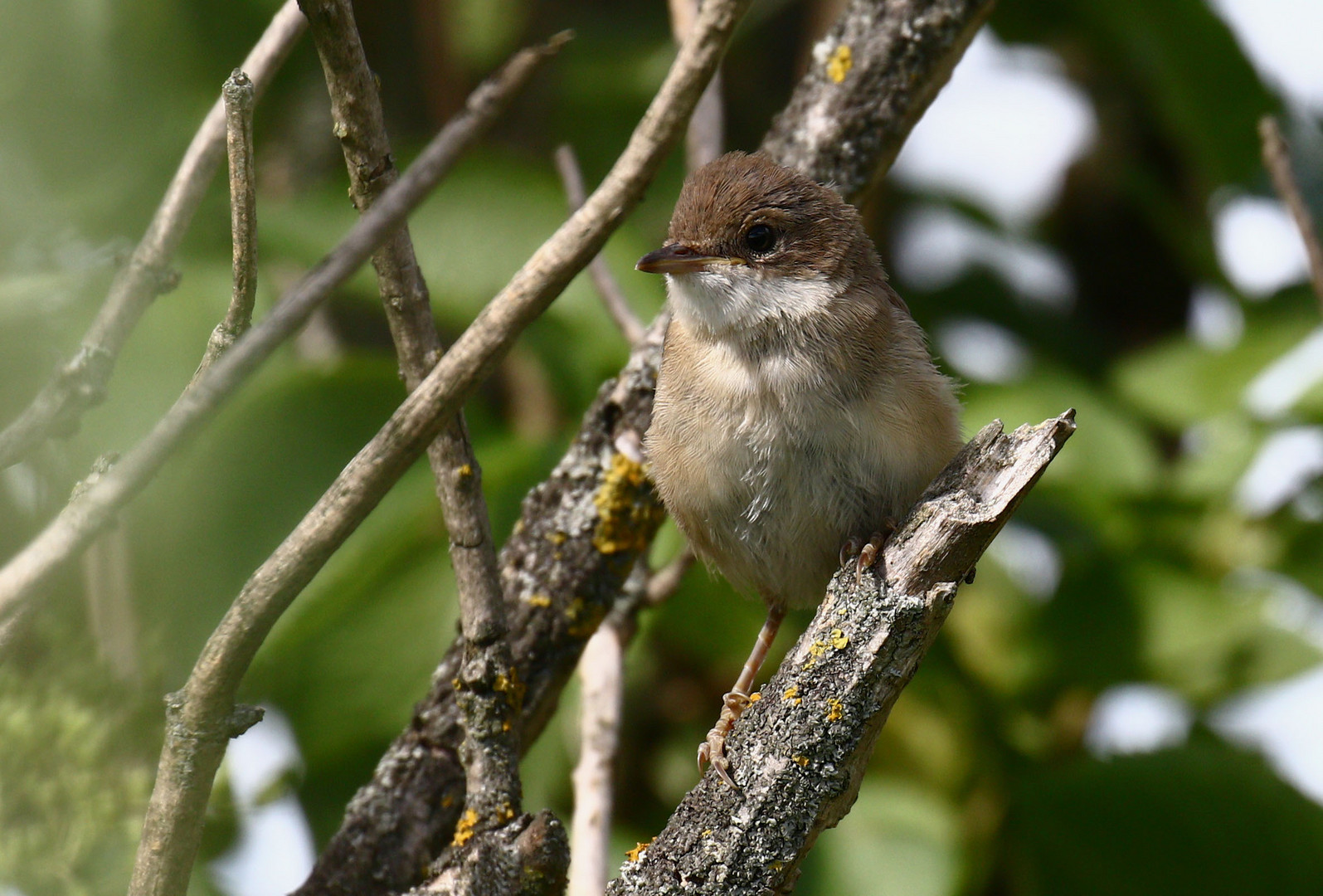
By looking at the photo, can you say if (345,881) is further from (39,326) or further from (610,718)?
(39,326)

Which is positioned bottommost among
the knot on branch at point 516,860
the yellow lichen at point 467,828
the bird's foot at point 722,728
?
Answer: the knot on branch at point 516,860

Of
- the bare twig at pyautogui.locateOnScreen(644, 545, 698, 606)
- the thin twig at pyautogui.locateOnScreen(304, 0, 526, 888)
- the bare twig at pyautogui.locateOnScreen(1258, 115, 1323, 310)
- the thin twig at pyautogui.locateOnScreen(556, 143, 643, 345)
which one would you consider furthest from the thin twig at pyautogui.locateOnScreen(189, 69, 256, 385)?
the bare twig at pyautogui.locateOnScreen(1258, 115, 1323, 310)

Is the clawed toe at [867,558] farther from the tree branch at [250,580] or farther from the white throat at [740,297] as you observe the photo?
the tree branch at [250,580]

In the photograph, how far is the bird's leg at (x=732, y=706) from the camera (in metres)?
2.24

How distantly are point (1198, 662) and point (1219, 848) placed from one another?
0.77 metres

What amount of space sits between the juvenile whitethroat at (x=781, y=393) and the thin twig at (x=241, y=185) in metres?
1.19

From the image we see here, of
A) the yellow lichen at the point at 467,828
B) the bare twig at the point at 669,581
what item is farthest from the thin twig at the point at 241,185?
the bare twig at the point at 669,581

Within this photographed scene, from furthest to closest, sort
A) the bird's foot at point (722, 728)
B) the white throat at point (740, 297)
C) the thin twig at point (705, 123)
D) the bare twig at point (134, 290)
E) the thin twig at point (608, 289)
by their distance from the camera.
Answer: the thin twig at point (705, 123)
the thin twig at point (608, 289)
the white throat at point (740, 297)
the bird's foot at point (722, 728)
the bare twig at point (134, 290)

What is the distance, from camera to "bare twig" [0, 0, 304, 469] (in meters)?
1.90

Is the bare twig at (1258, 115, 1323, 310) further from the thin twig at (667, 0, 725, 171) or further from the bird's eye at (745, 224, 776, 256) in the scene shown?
the thin twig at (667, 0, 725, 171)

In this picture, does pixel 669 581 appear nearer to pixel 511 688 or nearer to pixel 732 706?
pixel 732 706

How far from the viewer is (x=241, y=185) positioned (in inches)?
71.7

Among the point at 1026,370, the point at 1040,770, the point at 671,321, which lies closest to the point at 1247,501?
the point at 1026,370

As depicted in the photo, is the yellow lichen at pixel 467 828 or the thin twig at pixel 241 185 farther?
the yellow lichen at pixel 467 828
